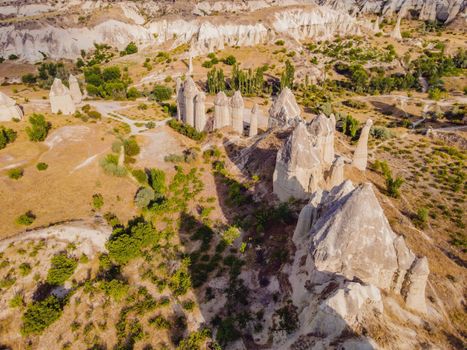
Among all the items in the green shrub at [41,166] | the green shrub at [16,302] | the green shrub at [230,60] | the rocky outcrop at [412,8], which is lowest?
the green shrub at [16,302]

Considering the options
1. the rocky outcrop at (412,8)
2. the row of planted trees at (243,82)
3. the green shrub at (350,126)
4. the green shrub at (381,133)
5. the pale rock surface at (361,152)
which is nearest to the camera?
the pale rock surface at (361,152)

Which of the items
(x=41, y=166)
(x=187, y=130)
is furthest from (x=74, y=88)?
(x=41, y=166)

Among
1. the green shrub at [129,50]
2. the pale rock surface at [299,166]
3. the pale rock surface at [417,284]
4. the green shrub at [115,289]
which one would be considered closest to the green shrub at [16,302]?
the green shrub at [115,289]

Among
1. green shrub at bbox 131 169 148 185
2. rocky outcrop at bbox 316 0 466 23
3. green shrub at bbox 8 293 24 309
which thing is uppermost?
rocky outcrop at bbox 316 0 466 23

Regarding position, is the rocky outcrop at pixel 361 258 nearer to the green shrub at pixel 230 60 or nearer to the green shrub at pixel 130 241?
the green shrub at pixel 130 241

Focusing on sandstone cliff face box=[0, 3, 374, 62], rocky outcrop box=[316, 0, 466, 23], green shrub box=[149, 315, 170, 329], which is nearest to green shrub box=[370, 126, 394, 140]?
green shrub box=[149, 315, 170, 329]

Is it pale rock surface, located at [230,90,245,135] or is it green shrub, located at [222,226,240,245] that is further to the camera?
pale rock surface, located at [230,90,245,135]

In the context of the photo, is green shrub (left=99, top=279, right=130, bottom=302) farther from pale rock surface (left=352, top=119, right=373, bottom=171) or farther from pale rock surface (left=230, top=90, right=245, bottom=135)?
pale rock surface (left=352, top=119, right=373, bottom=171)

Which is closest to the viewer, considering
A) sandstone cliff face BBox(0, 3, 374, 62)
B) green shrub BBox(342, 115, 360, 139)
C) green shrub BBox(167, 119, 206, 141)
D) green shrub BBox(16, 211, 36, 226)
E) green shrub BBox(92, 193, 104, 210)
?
green shrub BBox(16, 211, 36, 226)
